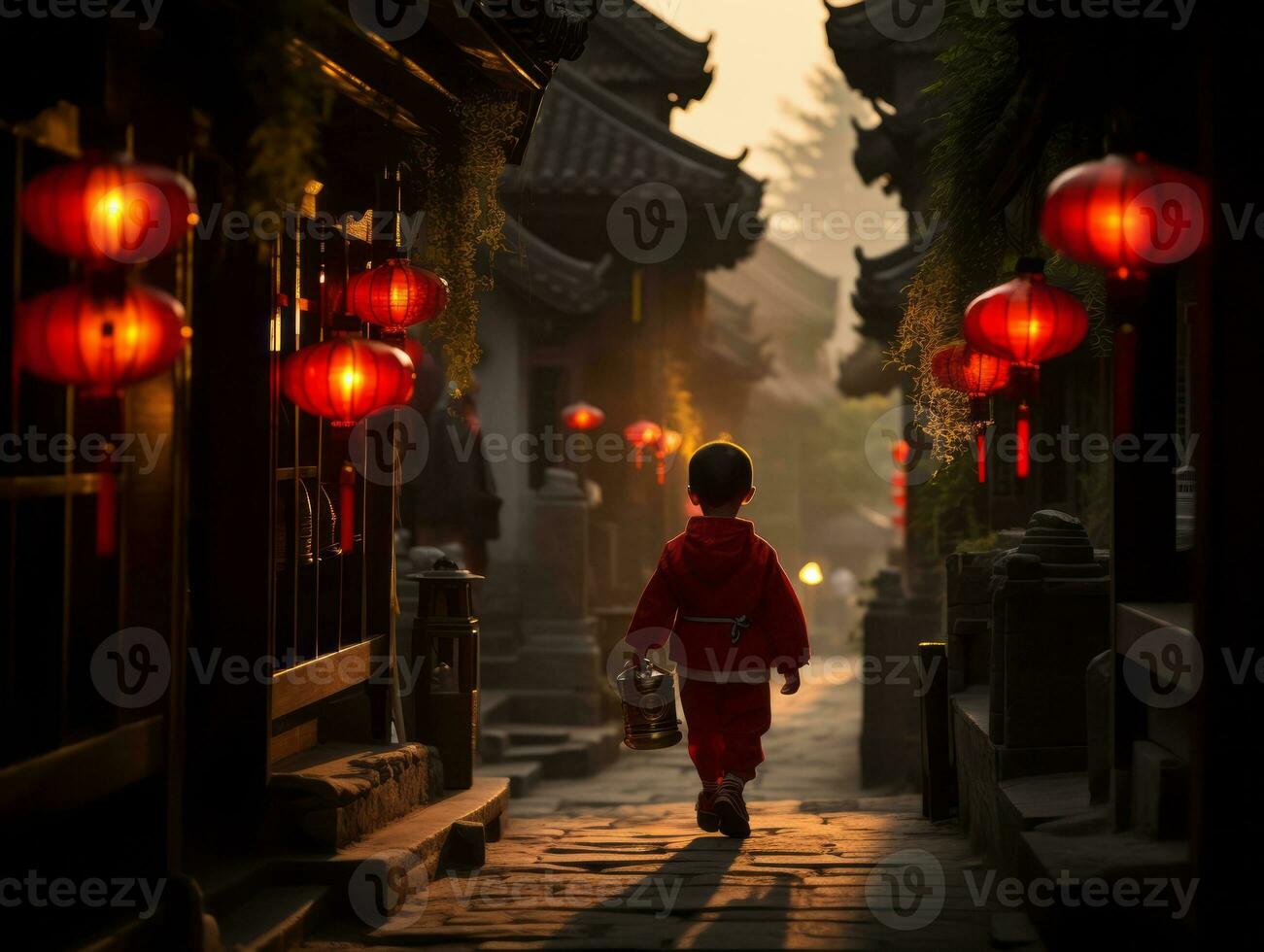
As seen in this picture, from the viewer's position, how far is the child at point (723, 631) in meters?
7.25

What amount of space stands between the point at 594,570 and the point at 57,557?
15.8 m

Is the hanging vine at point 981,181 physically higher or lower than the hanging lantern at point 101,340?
higher

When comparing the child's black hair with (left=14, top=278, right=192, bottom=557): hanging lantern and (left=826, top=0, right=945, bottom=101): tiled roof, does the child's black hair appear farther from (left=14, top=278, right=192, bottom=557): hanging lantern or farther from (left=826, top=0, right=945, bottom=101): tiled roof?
(left=826, top=0, right=945, bottom=101): tiled roof

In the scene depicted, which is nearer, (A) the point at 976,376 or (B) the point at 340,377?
(B) the point at 340,377

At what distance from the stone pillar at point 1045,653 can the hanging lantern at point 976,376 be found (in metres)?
0.93

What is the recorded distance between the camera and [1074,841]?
536 centimetres

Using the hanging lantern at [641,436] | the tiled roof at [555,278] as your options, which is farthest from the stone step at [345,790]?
the hanging lantern at [641,436]

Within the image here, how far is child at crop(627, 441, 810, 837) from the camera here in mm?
7246

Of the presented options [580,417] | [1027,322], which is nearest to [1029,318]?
[1027,322]

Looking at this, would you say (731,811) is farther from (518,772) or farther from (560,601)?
(560,601)
